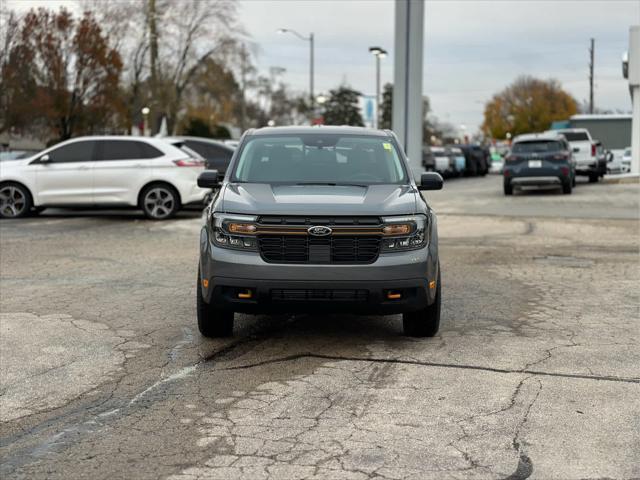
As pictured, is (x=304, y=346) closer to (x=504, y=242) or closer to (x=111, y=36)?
(x=504, y=242)

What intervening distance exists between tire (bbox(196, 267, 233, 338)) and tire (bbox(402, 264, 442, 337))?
4.58 feet

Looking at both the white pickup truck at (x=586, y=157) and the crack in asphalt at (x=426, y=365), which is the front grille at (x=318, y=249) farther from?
the white pickup truck at (x=586, y=157)

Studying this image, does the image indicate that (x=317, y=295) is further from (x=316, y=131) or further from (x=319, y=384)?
(x=316, y=131)

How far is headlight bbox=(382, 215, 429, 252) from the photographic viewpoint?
6445 mm

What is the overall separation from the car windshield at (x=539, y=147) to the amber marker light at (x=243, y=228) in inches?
807

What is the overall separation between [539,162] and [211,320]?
20.3m

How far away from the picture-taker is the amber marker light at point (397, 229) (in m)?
6.43

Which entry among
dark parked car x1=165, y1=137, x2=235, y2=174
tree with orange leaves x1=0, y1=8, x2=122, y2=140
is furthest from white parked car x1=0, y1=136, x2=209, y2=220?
tree with orange leaves x1=0, y1=8, x2=122, y2=140

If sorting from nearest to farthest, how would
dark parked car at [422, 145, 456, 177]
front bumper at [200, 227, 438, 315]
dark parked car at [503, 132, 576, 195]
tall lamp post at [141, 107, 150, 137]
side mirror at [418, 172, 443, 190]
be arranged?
front bumper at [200, 227, 438, 315]
side mirror at [418, 172, 443, 190]
dark parked car at [503, 132, 576, 195]
dark parked car at [422, 145, 456, 177]
tall lamp post at [141, 107, 150, 137]

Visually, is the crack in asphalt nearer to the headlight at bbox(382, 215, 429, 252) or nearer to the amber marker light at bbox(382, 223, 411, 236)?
the headlight at bbox(382, 215, 429, 252)

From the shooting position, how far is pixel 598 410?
516 cm

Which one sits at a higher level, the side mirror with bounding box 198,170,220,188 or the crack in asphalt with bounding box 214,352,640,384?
the side mirror with bounding box 198,170,220,188

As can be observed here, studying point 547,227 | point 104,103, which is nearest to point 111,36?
point 104,103

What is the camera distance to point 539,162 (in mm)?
25609
